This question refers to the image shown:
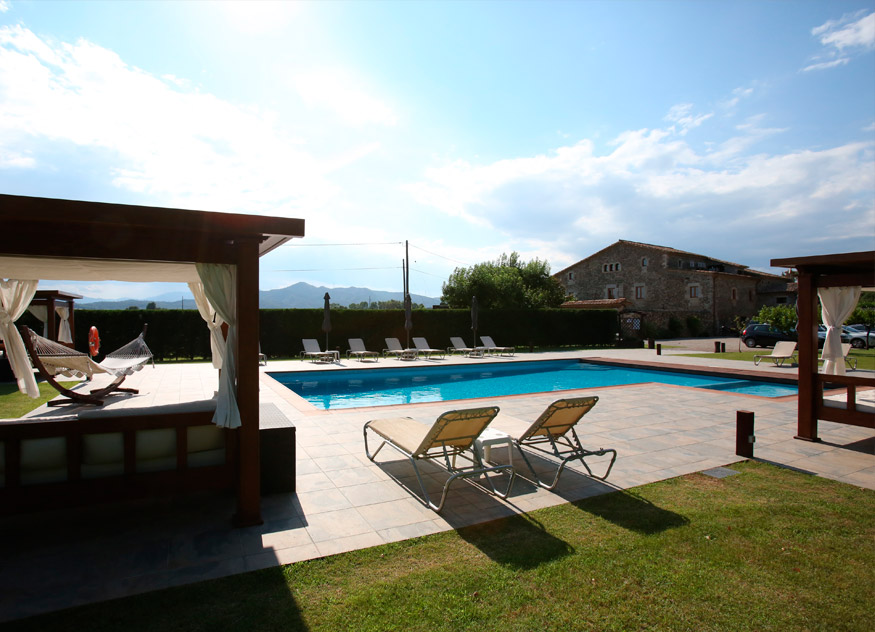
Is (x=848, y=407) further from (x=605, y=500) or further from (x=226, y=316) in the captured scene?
(x=226, y=316)

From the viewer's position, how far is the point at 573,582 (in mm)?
2828

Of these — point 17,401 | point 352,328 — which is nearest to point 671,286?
point 352,328

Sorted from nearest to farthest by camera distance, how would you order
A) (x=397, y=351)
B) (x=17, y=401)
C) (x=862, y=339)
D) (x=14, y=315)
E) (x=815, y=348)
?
(x=14, y=315) → (x=815, y=348) → (x=17, y=401) → (x=397, y=351) → (x=862, y=339)

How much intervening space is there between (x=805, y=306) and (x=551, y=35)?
6.22 m

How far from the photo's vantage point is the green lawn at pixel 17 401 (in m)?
7.37

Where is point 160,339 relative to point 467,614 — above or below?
above

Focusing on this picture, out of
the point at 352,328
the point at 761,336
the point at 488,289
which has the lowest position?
the point at 761,336

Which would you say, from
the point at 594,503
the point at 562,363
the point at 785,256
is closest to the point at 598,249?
the point at 562,363

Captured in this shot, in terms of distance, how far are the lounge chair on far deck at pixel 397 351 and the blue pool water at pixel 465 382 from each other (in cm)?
274

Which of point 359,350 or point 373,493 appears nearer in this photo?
point 373,493

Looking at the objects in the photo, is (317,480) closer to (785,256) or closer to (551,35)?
(785,256)

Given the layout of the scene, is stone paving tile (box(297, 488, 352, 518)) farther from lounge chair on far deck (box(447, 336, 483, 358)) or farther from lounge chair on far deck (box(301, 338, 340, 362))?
lounge chair on far deck (box(447, 336, 483, 358))

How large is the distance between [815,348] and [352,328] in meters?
15.7

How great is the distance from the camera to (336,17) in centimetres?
727
